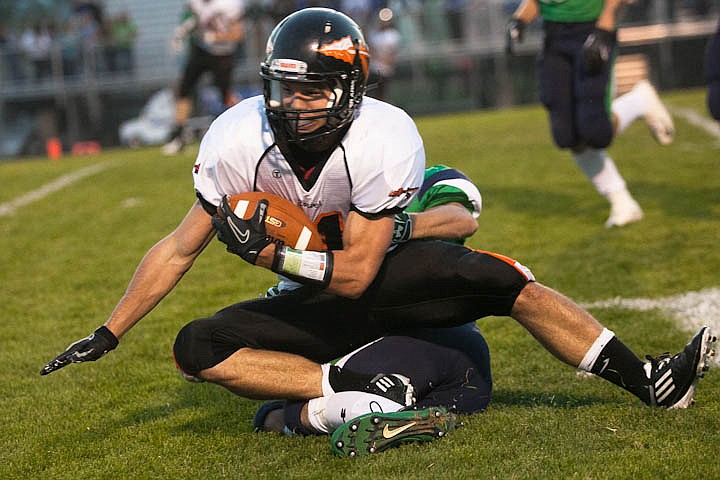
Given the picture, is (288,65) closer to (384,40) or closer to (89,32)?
(384,40)

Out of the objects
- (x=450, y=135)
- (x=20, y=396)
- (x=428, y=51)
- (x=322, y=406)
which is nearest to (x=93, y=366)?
(x=20, y=396)

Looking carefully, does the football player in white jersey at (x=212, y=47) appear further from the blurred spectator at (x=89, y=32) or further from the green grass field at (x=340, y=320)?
the blurred spectator at (x=89, y=32)

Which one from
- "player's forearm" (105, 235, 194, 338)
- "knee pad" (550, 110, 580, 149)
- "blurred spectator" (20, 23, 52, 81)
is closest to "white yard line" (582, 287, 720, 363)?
"knee pad" (550, 110, 580, 149)

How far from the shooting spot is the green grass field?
2.53 m

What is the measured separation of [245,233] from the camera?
2.51 metres

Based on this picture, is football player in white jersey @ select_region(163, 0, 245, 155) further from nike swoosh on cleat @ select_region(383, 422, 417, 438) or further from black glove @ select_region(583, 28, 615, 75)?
nike swoosh on cleat @ select_region(383, 422, 417, 438)

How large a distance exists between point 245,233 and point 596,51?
10.8 ft

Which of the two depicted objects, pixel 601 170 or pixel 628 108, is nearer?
pixel 601 170

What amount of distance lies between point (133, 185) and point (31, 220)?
4.30 feet

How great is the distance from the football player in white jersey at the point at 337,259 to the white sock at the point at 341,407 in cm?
5

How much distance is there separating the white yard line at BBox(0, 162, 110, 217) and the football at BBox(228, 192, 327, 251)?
5.29 metres

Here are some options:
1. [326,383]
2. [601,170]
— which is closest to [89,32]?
[601,170]

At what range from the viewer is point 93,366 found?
3.68 metres

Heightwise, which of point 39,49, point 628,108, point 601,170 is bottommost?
point 39,49
